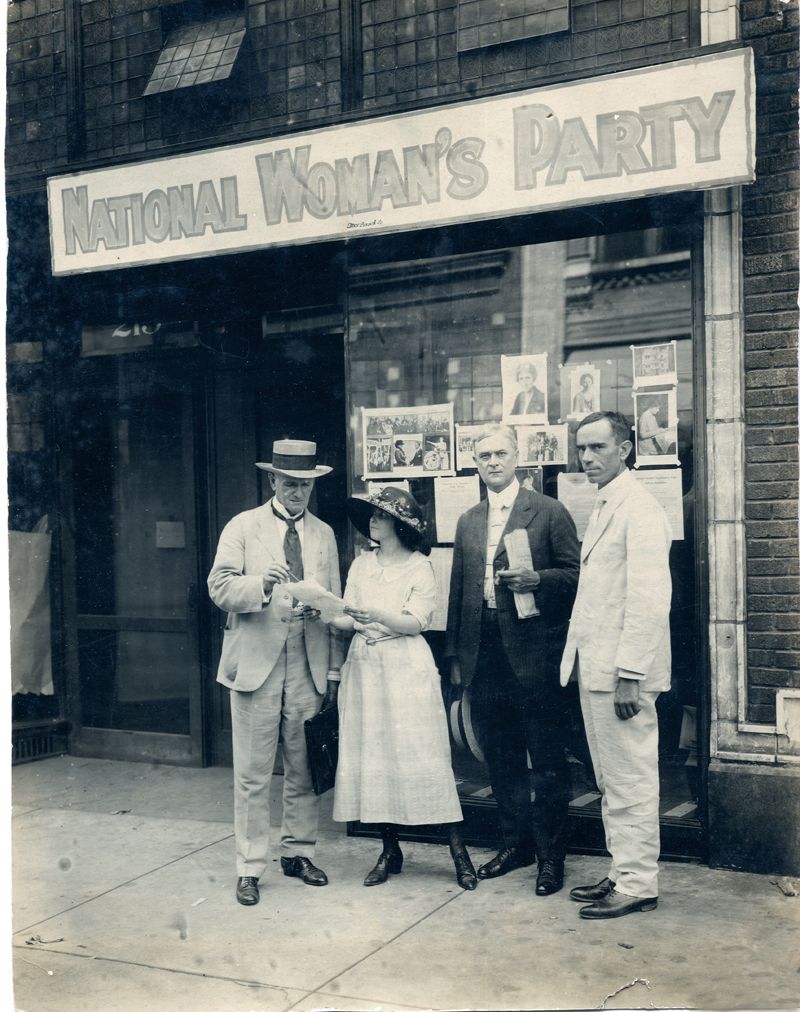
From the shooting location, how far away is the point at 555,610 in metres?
5.28

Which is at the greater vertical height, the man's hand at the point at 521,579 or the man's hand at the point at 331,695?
the man's hand at the point at 521,579

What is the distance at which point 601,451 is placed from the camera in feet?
15.9

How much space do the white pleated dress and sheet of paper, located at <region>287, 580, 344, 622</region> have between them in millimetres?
102

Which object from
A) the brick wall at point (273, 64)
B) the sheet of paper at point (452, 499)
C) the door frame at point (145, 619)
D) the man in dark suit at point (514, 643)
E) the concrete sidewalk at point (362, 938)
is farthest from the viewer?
the door frame at point (145, 619)

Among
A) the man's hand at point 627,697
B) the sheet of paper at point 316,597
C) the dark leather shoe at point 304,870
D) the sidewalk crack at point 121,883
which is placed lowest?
the sidewalk crack at point 121,883

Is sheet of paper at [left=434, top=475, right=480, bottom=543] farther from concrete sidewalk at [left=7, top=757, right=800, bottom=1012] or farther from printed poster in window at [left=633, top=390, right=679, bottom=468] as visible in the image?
concrete sidewalk at [left=7, top=757, right=800, bottom=1012]

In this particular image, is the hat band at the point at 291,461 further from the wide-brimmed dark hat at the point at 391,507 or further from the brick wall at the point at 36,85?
the brick wall at the point at 36,85

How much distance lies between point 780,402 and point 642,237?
1.09m

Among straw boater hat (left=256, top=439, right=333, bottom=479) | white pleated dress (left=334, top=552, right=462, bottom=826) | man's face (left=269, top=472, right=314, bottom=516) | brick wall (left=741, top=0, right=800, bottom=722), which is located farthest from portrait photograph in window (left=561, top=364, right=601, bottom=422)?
man's face (left=269, top=472, right=314, bottom=516)

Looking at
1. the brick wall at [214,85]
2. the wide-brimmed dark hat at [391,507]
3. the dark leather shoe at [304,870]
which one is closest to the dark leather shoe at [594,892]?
the dark leather shoe at [304,870]

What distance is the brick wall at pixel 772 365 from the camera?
4.99 m

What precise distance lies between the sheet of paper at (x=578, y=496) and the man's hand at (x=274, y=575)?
4.95 ft

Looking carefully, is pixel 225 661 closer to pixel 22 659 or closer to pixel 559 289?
pixel 559 289

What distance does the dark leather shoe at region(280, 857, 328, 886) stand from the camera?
5.20m
